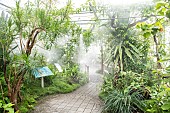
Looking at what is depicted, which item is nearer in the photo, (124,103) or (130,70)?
(124,103)

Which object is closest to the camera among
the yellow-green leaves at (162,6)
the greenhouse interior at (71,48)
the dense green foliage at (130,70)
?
the yellow-green leaves at (162,6)

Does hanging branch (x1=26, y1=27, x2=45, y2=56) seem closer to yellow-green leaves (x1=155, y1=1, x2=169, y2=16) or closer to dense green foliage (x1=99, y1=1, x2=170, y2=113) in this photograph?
dense green foliage (x1=99, y1=1, x2=170, y2=113)

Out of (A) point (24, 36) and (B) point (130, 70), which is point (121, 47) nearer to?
(B) point (130, 70)

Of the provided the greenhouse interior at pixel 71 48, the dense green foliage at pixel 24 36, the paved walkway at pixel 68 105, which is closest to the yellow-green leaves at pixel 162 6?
the greenhouse interior at pixel 71 48

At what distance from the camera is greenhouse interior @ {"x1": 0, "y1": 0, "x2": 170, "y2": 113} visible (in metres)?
2.72

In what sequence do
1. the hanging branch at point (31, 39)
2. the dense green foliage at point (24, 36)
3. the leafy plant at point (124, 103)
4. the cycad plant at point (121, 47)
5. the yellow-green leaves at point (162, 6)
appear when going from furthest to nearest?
1. the cycad plant at point (121, 47)
2. the leafy plant at point (124, 103)
3. the hanging branch at point (31, 39)
4. the dense green foliage at point (24, 36)
5. the yellow-green leaves at point (162, 6)

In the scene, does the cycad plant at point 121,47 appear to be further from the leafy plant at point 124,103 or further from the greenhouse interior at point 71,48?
the leafy plant at point 124,103

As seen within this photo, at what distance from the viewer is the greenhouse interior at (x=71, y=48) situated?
8.91 ft

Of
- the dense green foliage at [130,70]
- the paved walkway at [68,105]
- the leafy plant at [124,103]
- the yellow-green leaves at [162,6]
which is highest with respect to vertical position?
the yellow-green leaves at [162,6]

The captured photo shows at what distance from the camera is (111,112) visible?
3365mm

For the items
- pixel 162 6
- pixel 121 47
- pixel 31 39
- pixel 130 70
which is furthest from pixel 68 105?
pixel 162 6

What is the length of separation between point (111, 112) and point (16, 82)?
2.16m

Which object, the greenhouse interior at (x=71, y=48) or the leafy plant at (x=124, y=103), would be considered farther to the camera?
the leafy plant at (x=124, y=103)

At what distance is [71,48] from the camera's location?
15.0 ft
